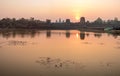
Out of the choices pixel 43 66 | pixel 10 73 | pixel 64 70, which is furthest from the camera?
pixel 43 66

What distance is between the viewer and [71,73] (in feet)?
42.2

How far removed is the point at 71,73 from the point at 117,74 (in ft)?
8.45

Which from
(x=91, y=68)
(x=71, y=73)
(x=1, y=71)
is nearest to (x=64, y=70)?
(x=71, y=73)

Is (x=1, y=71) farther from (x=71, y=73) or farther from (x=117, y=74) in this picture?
(x=117, y=74)

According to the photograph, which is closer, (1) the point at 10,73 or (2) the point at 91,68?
(1) the point at 10,73

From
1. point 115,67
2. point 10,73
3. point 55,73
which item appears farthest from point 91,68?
point 10,73

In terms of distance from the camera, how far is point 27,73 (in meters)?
12.5

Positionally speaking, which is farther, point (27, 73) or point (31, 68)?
point (31, 68)

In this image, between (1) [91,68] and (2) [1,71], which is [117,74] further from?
(2) [1,71]

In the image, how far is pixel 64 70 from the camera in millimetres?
13570

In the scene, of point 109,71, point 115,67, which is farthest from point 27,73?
point 115,67

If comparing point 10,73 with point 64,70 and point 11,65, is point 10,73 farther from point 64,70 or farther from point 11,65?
point 64,70

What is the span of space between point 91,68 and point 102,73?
133cm

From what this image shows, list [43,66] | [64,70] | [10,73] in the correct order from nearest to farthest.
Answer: [10,73] → [64,70] → [43,66]
